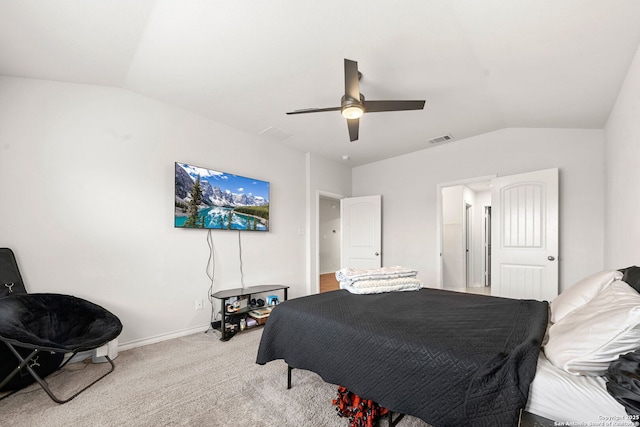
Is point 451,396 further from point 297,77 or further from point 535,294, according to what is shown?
point 535,294

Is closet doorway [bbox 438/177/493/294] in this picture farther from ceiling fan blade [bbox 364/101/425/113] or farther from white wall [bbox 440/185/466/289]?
Result: ceiling fan blade [bbox 364/101/425/113]

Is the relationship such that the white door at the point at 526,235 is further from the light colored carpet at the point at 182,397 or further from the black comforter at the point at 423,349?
Answer: the light colored carpet at the point at 182,397

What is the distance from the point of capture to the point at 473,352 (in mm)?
1190

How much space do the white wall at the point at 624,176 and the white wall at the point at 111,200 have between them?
3.83 meters

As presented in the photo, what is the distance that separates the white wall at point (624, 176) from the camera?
198cm

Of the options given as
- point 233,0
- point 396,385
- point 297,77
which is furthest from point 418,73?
point 396,385

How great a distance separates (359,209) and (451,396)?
431 centimetres

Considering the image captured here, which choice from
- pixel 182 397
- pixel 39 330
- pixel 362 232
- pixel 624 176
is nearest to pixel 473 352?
pixel 182 397

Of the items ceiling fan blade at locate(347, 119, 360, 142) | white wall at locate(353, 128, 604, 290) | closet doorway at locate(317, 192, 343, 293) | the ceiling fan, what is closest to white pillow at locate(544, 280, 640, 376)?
the ceiling fan

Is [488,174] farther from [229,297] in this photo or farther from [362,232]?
[229,297]

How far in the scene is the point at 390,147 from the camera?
4.57m

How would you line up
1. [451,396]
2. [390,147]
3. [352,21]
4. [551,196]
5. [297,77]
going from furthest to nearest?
[390,147] < [551,196] < [297,77] < [352,21] < [451,396]

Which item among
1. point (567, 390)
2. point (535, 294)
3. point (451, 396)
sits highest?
point (567, 390)

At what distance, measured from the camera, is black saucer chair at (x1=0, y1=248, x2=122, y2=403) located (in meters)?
1.91
